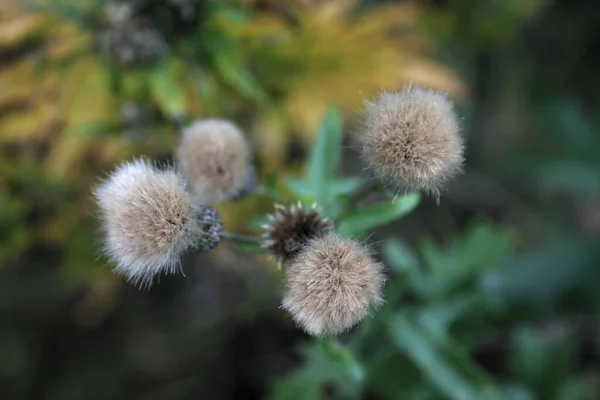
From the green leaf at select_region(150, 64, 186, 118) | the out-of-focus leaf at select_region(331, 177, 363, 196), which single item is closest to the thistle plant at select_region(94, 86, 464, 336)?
the out-of-focus leaf at select_region(331, 177, 363, 196)

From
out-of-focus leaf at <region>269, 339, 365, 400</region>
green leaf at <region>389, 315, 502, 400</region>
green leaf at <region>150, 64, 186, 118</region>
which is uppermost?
green leaf at <region>150, 64, 186, 118</region>

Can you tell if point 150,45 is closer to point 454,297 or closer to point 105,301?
point 454,297

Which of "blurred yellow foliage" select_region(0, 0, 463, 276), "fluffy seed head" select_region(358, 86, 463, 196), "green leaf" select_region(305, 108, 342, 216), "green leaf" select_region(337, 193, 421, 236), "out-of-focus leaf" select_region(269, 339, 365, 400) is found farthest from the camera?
"blurred yellow foliage" select_region(0, 0, 463, 276)

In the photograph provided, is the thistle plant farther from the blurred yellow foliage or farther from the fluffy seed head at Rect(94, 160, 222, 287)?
the blurred yellow foliage

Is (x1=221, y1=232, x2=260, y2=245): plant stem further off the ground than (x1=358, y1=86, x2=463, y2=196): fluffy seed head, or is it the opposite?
(x1=358, y1=86, x2=463, y2=196): fluffy seed head

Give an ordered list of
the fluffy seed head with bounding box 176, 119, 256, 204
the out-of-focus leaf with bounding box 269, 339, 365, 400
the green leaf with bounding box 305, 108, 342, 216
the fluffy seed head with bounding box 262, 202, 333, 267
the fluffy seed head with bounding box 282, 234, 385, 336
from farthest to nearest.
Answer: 1. the out-of-focus leaf with bounding box 269, 339, 365, 400
2. the green leaf with bounding box 305, 108, 342, 216
3. the fluffy seed head with bounding box 176, 119, 256, 204
4. the fluffy seed head with bounding box 262, 202, 333, 267
5. the fluffy seed head with bounding box 282, 234, 385, 336

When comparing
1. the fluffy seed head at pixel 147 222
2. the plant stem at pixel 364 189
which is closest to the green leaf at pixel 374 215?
the plant stem at pixel 364 189

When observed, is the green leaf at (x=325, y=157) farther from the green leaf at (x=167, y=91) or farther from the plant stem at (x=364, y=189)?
the green leaf at (x=167, y=91)
